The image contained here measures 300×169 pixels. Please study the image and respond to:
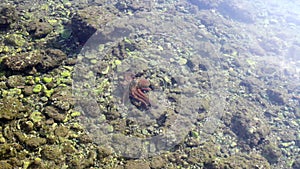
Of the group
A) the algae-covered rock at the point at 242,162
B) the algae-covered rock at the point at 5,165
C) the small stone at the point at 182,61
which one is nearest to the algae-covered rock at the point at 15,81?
the algae-covered rock at the point at 5,165

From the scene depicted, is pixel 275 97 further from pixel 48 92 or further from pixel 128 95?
pixel 48 92

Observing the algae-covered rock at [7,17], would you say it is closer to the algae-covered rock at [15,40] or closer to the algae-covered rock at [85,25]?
the algae-covered rock at [15,40]

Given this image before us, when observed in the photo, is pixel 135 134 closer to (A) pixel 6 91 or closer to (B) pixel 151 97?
(B) pixel 151 97

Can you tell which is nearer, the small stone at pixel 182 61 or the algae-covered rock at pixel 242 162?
the algae-covered rock at pixel 242 162

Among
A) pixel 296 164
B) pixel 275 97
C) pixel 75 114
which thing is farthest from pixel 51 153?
pixel 275 97

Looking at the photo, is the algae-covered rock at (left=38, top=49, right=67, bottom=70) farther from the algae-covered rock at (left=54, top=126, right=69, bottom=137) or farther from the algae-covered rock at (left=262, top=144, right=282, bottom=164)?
the algae-covered rock at (left=262, top=144, right=282, bottom=164)

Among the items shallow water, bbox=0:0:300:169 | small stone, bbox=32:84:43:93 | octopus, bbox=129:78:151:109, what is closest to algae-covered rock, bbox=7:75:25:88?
shallow water, bbox=0:0:300:169
